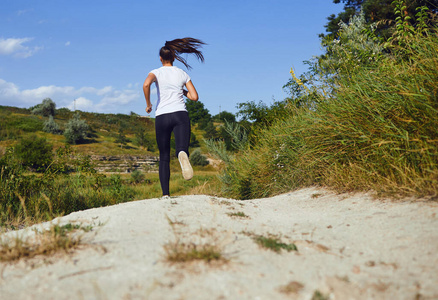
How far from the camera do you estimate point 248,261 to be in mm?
2002

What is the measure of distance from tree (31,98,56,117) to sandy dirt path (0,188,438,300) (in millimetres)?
42473

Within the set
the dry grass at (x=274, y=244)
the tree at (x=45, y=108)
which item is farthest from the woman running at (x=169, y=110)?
the tree at (x=45, y=108)

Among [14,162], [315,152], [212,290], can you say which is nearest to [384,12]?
[315,152]

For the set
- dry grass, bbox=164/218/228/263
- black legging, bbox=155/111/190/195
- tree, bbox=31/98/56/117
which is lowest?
dry grass, bbox=164/218/228/263

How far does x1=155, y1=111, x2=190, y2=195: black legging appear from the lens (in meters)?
4.42

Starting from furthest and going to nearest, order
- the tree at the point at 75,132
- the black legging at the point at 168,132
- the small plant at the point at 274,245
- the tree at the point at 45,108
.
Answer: the tree at the point at 45,108 → the tree at the point at 75,132 → the black legging at the point at 168,132 → the small plant at the point at 274,245

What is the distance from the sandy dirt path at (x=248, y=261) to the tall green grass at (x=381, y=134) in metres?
0.43

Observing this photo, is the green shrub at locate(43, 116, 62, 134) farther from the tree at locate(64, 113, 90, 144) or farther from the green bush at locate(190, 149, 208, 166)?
the green bush at locate(190, 149, 208, 166)

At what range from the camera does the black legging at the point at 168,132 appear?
14.5 feet

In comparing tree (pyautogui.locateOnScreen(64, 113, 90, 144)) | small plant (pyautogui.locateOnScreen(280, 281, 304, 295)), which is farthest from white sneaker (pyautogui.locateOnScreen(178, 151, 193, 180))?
tree (pyautogui.locateOnScreen(64, 113, 90, 144))

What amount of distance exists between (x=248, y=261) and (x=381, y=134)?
257 cm

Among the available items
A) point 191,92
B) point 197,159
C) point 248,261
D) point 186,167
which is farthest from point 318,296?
point 197,159

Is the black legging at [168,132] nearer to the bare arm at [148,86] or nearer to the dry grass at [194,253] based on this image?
the bare arm at [148,86]

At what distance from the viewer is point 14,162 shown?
20.9 feet
